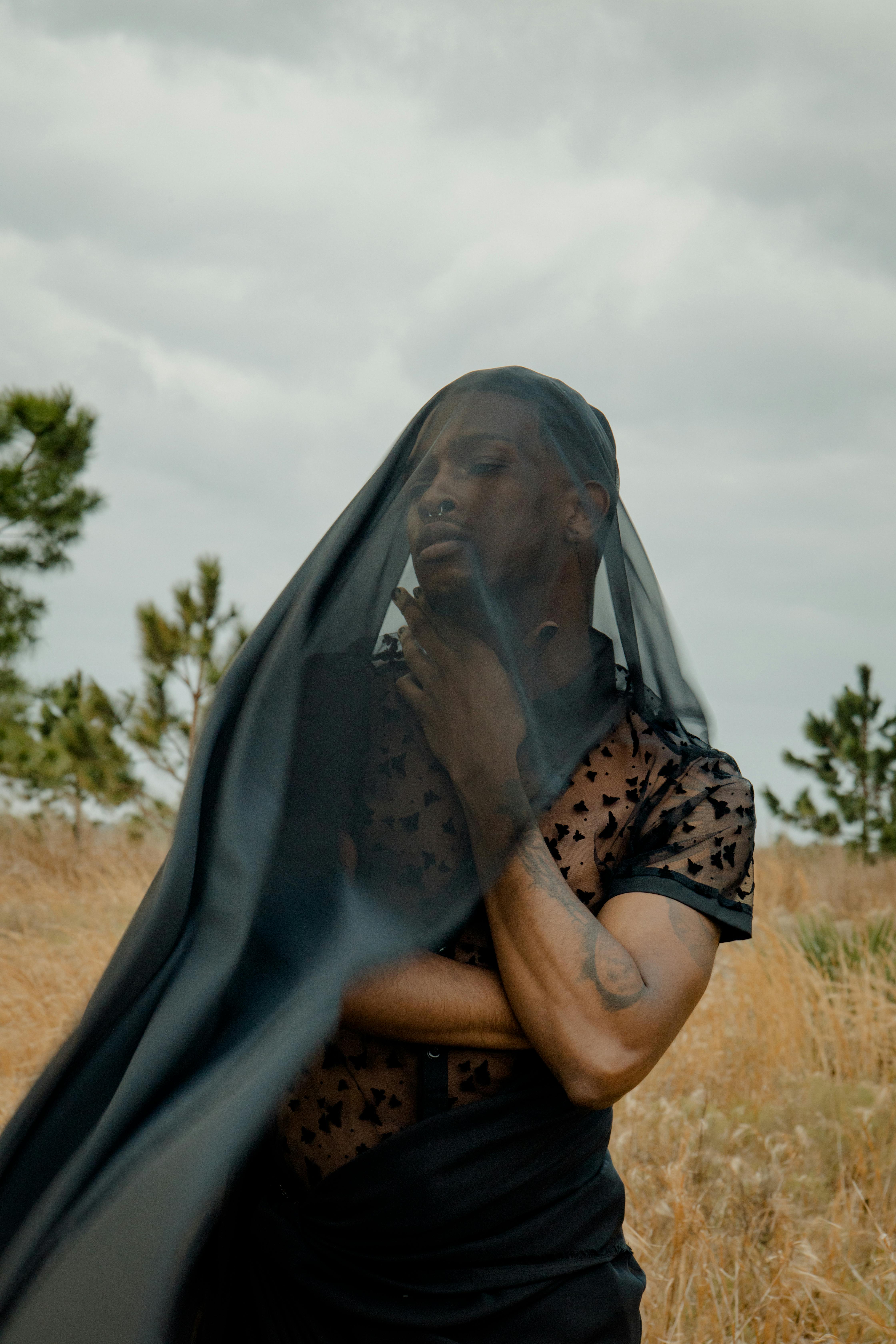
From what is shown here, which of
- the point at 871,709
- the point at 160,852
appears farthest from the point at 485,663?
the point at 871,709

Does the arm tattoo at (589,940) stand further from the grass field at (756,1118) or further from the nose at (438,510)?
the grass field at (756,1118)

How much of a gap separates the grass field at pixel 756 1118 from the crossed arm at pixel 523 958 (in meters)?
0.51

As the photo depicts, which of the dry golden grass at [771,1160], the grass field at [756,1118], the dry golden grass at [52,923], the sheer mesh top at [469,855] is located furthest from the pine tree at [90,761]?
the sheer mesh top at [469,855]

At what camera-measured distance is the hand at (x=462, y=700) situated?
129 cm

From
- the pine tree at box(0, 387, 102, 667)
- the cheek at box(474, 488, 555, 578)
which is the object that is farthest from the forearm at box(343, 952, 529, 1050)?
the pine tree at box(0, 387, 102, 667)

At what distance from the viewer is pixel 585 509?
5.07ft

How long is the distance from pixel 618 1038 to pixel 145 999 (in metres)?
0.56

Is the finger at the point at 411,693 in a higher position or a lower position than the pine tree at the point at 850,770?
lower

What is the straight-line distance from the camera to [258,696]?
4.32ft

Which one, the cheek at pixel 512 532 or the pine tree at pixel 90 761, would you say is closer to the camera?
the cheek at pixel 512 532

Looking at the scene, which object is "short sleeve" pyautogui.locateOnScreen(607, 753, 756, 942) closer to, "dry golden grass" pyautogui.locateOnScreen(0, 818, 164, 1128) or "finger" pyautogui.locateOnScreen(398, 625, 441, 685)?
"finger" pyautogui.locateOnScreen(398, 625, 441, 685)

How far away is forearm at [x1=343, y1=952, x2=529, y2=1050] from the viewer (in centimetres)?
124

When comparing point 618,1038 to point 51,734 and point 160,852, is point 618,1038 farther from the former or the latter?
point 51,734

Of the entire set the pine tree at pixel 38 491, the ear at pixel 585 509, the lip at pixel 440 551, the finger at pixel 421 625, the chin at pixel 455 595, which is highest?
the pine tree at pixel 38 491
